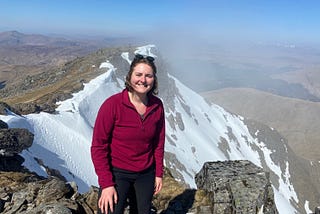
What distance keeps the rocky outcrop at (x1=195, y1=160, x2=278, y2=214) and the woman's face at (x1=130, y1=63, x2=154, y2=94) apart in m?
5.86

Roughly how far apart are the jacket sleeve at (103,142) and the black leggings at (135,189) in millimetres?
301

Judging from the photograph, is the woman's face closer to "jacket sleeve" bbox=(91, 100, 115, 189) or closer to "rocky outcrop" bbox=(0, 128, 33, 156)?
"jacket sleeve" bbox=(91, 100, 115, 189)

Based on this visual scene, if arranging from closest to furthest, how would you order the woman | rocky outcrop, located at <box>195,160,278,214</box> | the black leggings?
the woman < the black leggings < rocky outcrop, located at <box>195,160,278,214</box>

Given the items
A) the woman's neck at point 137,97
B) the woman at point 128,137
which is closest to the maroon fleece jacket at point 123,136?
the woman at point 128,137

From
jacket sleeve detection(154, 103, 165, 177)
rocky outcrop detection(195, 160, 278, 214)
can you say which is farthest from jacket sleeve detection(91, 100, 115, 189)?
rocky outcrop detection(195, 160, 278, 214)

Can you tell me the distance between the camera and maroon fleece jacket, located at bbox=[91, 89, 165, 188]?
7.73 m

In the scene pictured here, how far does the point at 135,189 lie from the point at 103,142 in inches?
56.4

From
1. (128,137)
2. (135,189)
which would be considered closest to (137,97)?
(128,137)

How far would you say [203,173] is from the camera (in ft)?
47.8

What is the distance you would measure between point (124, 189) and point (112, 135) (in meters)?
1.20

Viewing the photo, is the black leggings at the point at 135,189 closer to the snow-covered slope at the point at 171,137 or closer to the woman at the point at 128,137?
the woman at the point at 128,137

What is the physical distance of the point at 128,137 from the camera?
8.01m

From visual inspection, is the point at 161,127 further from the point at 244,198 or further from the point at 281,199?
the point at 281,199

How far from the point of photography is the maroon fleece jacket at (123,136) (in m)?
7.73
